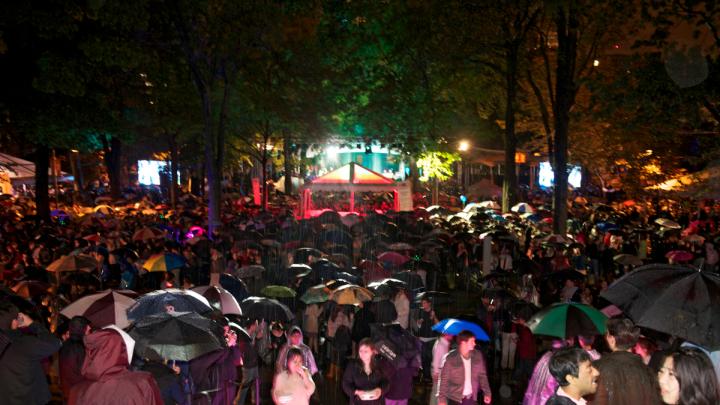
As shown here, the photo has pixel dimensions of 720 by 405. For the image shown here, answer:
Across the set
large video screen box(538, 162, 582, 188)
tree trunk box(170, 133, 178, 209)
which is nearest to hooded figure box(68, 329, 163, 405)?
tree trunk box(170, 133, 178, 209)

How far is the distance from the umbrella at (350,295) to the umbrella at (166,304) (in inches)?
95.2

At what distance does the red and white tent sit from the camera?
29.9 m

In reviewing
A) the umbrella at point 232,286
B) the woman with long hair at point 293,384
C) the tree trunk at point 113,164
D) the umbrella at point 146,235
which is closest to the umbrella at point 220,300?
the umbrella at point 232,286

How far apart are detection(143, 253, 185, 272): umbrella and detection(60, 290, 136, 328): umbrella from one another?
13.7ft

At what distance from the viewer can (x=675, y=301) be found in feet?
21.7

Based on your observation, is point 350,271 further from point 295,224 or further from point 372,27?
point 372,27

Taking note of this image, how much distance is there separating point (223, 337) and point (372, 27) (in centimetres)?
2976

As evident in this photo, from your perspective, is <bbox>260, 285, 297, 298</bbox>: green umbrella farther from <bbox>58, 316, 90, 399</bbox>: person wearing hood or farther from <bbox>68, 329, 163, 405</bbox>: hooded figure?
<bbox>68, 329, 163, 405</bbox>: hooded figure

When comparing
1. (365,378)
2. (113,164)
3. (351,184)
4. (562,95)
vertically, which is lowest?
(365,378)

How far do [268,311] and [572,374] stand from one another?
4.91m

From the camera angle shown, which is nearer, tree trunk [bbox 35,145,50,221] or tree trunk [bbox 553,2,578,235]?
tree trunk [bbox 553,2,578,235]

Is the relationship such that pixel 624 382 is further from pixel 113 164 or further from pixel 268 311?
pixel 113 164

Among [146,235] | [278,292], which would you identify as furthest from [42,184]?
[278,292]

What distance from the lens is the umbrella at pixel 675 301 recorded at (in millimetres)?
6395
